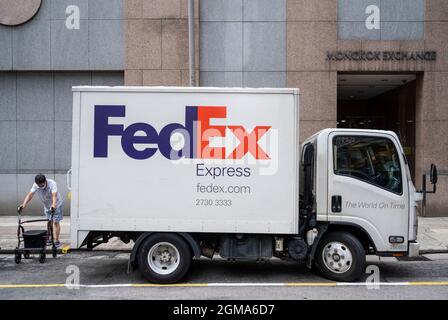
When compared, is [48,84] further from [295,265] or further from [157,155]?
[295,265]

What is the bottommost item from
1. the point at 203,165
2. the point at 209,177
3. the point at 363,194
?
the point at 363,194

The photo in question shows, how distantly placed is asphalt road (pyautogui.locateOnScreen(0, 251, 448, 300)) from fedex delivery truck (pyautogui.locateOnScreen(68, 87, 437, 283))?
401 millimetres

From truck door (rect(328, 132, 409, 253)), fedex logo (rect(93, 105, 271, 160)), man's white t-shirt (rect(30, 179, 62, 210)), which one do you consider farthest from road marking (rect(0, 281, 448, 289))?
man's white t-shirt (rect(30, 179, 62, 210))

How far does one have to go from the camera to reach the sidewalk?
10091mm

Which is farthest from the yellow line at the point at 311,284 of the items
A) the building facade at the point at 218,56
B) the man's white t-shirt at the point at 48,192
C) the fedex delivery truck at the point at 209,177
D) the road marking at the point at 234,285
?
the building facade at the point at 218,56

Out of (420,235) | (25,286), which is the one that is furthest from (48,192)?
(420,235)

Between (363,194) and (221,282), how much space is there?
2.70m

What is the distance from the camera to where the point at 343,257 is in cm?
716

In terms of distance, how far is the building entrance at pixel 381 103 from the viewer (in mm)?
15438

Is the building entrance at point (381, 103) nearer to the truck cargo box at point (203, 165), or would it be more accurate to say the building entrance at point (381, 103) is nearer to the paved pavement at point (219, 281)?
the paved pavement at point (219, 281)

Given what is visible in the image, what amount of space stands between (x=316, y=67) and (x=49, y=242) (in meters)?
9.57

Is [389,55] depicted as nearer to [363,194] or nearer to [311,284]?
[363,194]

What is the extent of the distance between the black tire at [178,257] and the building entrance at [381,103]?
9.99 m
